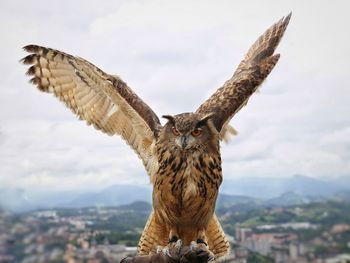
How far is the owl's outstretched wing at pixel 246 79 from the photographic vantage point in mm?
4445

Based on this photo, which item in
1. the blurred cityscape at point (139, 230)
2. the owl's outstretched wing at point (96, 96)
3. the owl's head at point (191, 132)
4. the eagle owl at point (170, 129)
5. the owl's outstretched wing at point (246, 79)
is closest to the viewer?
the owl's head at point (191, 132)

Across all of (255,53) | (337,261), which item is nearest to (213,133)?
(255,53)

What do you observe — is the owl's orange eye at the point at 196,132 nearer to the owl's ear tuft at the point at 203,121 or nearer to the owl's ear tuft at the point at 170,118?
the owl's ear tuft at the point at 203,121

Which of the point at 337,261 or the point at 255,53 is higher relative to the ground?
the point at 255,53

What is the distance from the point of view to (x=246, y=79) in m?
4.91

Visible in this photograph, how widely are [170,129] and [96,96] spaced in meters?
1.34

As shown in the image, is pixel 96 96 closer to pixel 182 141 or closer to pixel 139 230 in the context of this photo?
pixel 182 141

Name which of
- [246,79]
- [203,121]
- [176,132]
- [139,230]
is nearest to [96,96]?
[246,79]

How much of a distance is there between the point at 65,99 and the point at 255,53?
206 cm

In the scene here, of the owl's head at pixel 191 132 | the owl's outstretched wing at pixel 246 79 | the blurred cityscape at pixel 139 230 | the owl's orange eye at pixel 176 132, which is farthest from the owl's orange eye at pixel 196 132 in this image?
the blurred cityscape at pixel 139 230

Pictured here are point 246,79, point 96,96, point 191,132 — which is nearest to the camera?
point 191,132

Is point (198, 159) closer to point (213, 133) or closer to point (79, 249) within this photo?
point (213, 133)

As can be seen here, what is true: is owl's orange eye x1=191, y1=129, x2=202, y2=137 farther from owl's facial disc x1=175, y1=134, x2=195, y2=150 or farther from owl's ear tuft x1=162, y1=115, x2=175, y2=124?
owl's ear tuft x1=162, y1=115, x2=175, y2=124

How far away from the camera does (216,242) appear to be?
14.4 feet
